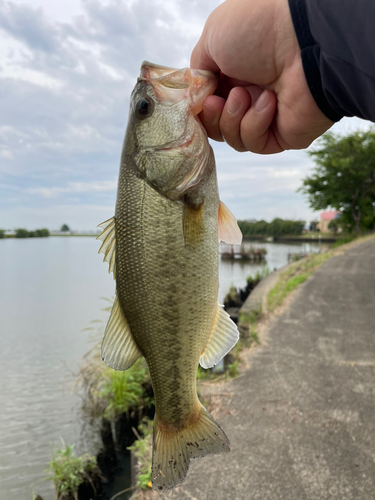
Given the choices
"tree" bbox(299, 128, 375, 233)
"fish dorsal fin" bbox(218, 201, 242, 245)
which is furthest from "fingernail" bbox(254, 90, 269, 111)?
"tree" bbox(299, 128, 375, 233)

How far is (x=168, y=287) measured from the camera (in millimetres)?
1710

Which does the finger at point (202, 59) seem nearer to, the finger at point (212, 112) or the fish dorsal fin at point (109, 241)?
the finger at point (212, 112)

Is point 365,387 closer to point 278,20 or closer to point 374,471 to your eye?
point 374,471

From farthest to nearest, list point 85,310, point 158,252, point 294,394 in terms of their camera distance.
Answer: point 85,310 < point 294,394 < point 158,252

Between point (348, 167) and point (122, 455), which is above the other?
point (348, 167)

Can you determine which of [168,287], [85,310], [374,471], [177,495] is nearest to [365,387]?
[374,471]

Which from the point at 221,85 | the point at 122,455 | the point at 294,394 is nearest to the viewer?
the point at 221,85

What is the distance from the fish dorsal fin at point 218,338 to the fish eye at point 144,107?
1.12 meters

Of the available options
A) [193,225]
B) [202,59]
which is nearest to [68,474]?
[193,225]

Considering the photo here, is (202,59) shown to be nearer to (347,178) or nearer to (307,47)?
(307,47)

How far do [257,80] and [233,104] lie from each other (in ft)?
0.64

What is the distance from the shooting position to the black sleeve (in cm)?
134

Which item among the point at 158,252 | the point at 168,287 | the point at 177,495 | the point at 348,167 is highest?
the point at 348,167

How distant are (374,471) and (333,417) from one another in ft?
3.12
